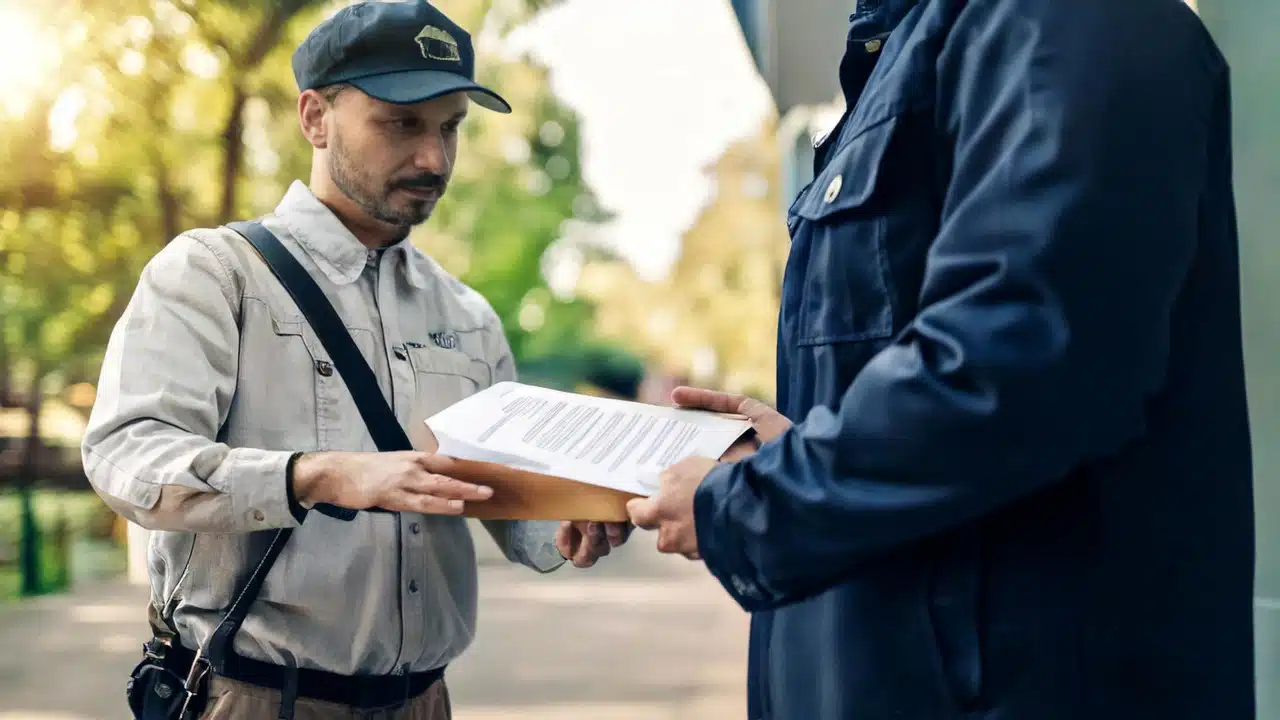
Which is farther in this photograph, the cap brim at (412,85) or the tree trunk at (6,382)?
the tree trunk at (6,382)

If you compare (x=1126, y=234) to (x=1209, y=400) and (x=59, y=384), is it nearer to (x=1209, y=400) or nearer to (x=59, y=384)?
(x=1209, y=400)

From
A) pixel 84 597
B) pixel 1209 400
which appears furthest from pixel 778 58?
pixel 84 597

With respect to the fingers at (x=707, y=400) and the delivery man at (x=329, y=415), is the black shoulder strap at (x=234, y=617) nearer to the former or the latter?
the delivery man at (x=329, y=415)

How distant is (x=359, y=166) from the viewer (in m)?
2.48

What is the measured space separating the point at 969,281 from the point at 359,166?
5.16ft

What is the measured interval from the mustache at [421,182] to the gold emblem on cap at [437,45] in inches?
9.4

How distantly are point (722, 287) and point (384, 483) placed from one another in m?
30.3

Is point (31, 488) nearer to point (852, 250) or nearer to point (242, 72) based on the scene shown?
point (242, 72)

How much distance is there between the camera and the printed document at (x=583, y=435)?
5.13ft

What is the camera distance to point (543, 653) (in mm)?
9734

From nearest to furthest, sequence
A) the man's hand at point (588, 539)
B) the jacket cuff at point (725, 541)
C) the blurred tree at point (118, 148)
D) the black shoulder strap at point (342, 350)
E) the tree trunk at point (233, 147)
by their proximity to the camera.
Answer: the jacket cuff at point (725, 541)
the man's hand at point (588, 539)
the black shoulder strap at point (342, 350)
the blurred tree at point (118, 148)
the tree trunk at point (233, 147)

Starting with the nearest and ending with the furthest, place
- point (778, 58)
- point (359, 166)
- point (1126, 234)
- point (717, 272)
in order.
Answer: point (1126, 234) < point (359, 166) < point (778, 58) < point (717, 272)

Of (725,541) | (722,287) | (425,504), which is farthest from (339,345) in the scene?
(722,287)

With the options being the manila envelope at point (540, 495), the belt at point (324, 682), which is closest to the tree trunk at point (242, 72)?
the belt at point (324, 682)
